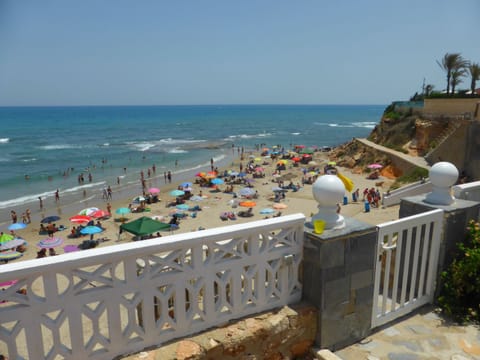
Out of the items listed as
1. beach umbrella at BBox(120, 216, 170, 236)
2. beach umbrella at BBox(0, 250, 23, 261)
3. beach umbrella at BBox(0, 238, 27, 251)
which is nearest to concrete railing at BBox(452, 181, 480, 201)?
beach umbrella at BBox(120, 216, 170, 236)

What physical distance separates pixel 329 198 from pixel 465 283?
2351mm

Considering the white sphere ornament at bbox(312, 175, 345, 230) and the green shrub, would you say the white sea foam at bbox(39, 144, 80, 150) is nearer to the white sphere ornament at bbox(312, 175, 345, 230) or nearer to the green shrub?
the white sphere ornament at bbox(312, 175, 345, 230)

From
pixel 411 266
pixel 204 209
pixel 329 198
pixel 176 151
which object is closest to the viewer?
pixel 329 198

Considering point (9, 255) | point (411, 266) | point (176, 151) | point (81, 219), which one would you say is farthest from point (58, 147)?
point (411, 266)

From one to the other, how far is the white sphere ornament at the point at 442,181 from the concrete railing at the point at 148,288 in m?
2.22

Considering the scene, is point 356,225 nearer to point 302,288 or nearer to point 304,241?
point 304,241

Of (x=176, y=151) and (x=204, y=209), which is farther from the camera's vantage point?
(x=176, y=151)

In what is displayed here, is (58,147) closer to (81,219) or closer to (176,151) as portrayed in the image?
(176,151)

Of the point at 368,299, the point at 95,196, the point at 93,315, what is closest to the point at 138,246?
the point at 93,315

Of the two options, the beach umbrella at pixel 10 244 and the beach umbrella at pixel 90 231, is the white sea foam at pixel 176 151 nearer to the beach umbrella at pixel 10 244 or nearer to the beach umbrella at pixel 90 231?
the beach umbrella at pixel 90 231

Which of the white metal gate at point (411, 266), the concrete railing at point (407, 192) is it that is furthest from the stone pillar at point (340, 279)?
the concrete railing at point (407, 192)

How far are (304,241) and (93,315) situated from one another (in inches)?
79.3

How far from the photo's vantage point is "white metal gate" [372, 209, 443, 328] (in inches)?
165

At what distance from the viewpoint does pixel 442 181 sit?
185 inches
